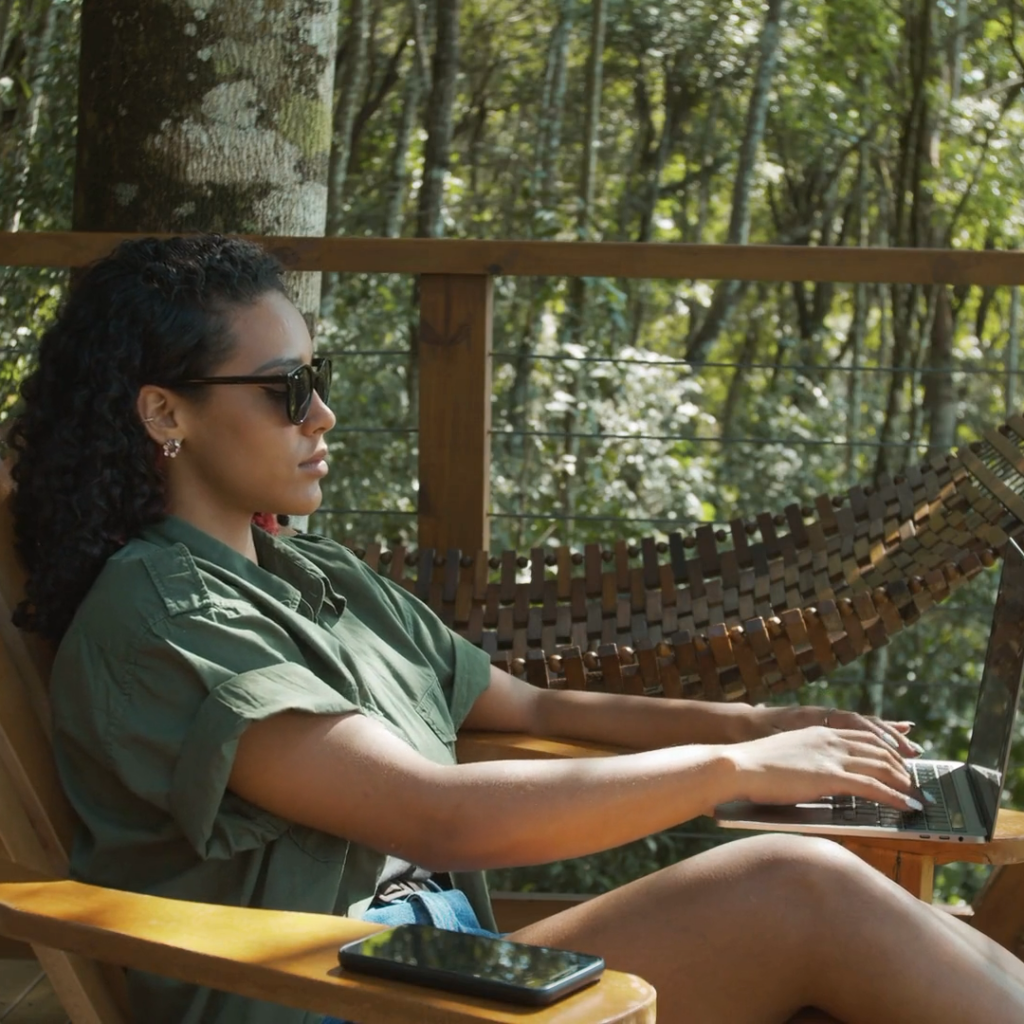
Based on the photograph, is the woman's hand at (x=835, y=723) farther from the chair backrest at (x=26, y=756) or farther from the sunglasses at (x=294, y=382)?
the chair backrest at (x=26, y=756)

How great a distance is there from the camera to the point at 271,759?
1464mm

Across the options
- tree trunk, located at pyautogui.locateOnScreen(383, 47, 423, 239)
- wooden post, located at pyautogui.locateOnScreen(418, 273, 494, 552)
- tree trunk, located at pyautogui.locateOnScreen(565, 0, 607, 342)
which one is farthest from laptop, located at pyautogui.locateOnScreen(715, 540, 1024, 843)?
tree trunk, located at pyautogui.locateOnScreen(565, 0, 607, 342)

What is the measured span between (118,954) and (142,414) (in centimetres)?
63

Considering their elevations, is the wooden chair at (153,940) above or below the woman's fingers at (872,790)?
below

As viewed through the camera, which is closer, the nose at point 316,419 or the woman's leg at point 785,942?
the woman's leg at point 785,942

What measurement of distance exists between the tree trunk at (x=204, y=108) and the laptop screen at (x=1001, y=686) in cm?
149

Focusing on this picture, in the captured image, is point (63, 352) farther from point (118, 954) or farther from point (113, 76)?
point (113, 76)

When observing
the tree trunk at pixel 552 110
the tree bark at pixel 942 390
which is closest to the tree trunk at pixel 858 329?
the tree bark at pixel 942 390

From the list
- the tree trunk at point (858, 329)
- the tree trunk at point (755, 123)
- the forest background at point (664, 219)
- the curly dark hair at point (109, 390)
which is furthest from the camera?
the tree trunk at point (858, 329)

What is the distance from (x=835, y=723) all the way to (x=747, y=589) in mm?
933

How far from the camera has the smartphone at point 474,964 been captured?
107cm

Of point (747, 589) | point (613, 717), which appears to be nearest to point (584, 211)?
point (747, 589)

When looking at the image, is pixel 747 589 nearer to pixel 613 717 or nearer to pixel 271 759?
pixel 613 717

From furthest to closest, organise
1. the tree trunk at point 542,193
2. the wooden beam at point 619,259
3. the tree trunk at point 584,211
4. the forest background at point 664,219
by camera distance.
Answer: the tree trunk at point 584,211
the tree trunk at point 542,193
the forest background at point 664,219
the wooden beam at point 619,259
